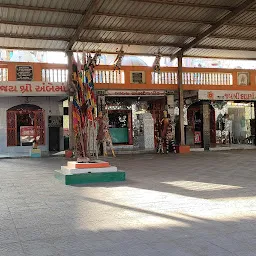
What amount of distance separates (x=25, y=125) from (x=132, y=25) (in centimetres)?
702

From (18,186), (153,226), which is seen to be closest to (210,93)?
(18,186)

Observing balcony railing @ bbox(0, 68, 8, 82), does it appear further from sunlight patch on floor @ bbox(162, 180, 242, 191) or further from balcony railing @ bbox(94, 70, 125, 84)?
sunlight patch on floor @ bbox(162, 180, 242, 191)

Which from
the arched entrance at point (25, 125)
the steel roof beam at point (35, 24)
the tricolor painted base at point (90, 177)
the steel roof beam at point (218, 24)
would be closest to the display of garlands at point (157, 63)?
the steel roof beam at point (218, 24)

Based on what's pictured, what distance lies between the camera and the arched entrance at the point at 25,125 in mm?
16359

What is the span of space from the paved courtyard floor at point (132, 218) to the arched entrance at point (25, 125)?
9.50 metres

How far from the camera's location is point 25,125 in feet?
54.4

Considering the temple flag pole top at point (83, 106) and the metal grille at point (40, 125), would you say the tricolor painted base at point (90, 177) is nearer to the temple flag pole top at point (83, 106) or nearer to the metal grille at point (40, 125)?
the temple flag pole top at point (83, 106)

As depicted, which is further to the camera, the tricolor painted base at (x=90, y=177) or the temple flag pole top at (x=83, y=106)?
the temple flag pole top at (x=83, y=106)

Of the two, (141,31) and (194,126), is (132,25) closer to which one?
(141,31)

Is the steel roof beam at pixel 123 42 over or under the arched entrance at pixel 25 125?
over

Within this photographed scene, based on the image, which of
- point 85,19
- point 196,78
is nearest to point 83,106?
point 85,19

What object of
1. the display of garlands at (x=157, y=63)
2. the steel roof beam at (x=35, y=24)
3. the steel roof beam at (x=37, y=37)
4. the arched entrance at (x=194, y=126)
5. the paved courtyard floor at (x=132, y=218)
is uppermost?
the steel roof beam at (x=35, y=24)

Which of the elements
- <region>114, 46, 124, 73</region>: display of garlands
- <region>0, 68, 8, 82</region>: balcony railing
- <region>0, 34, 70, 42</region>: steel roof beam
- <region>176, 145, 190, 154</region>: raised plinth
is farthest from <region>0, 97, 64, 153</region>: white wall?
<region>176, 145, 190, 154</region>: raised plinth

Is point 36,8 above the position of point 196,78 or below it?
above
